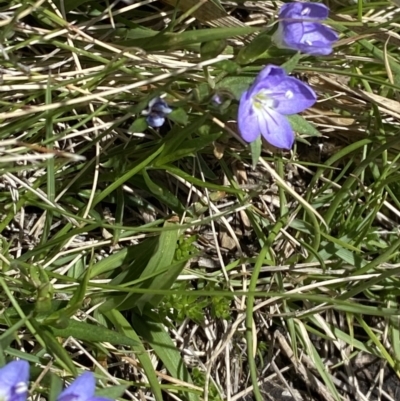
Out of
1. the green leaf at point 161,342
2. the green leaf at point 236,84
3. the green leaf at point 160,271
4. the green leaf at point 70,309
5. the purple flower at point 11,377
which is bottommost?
the green leaf at point 161,342

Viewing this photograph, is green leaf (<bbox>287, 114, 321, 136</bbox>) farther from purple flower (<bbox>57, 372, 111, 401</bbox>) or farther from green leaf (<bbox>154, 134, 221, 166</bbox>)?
purple flower (<bbox>57, 372, 111, 401</bbox>)

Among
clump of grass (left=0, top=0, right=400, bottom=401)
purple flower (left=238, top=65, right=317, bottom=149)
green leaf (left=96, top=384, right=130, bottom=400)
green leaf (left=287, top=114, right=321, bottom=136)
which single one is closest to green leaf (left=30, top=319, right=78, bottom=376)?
clump of grass (left=0, top=0, right=400, bottom=401)

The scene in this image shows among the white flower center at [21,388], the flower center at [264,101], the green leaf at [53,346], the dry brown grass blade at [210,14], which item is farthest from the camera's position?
the dry brown grass blade at [210,14]

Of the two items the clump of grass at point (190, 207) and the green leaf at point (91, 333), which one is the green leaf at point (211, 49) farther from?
the green leaf at point (91, 333)

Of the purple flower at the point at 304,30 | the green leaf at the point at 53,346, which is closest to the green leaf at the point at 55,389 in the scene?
the green leaf at the point at 53,346

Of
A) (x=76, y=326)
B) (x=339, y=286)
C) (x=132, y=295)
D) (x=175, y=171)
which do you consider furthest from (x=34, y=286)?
(x=339, y=286)

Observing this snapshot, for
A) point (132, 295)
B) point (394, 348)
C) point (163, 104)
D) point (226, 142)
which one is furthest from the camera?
point (394, 348)

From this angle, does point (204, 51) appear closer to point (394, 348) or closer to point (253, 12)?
point (253, 12)
